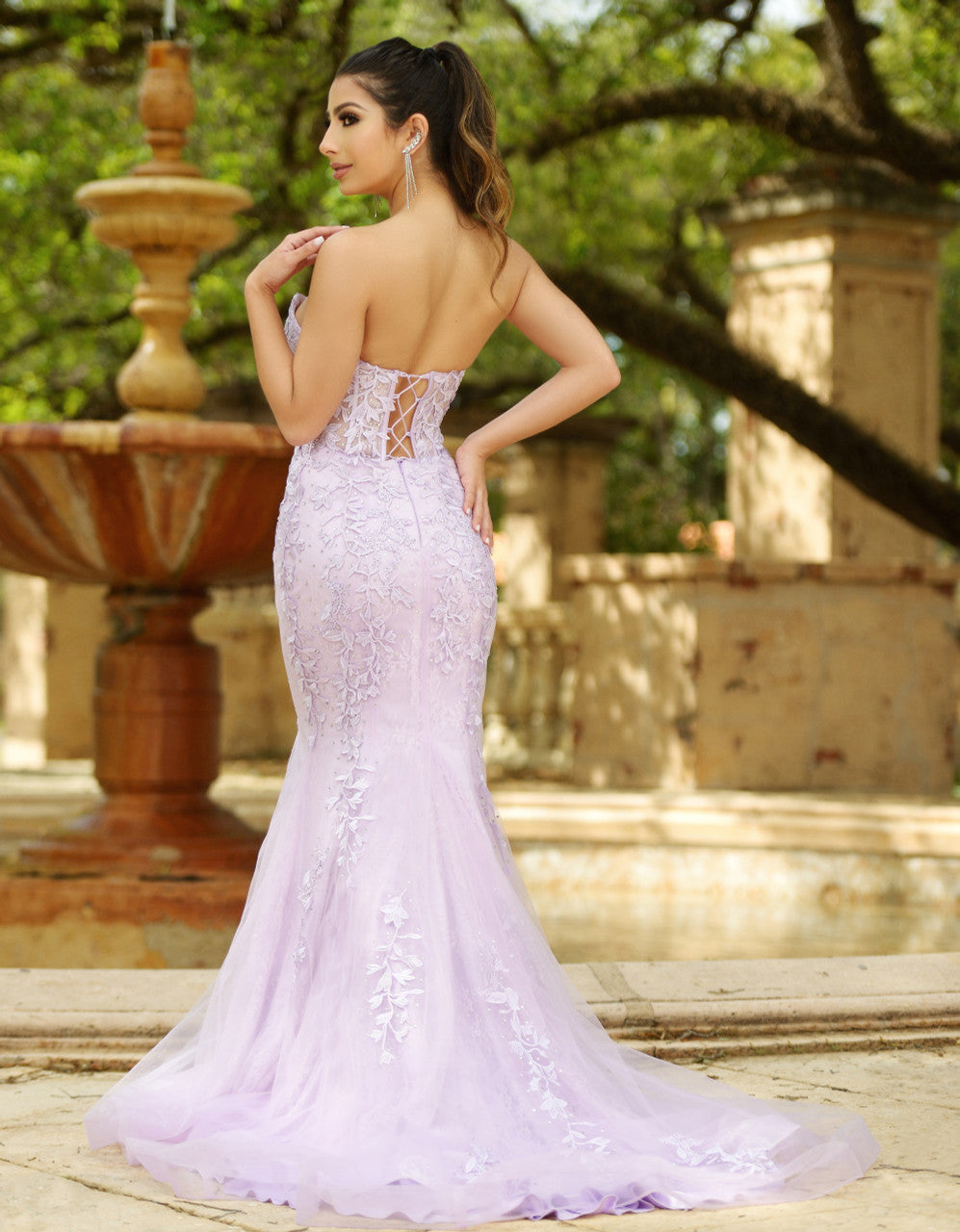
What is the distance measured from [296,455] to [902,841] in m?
3.87

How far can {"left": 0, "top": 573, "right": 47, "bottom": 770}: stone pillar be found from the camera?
465 inches

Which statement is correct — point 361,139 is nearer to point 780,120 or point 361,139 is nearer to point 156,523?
point 156,523

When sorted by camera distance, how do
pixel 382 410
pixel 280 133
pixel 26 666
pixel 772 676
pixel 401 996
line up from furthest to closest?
1. pixel 26 666
2. pixel 280 133
3. pixel 772 676
4. pixel 382 410
5. pixel 401 996

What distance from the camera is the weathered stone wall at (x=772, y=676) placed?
848 cm

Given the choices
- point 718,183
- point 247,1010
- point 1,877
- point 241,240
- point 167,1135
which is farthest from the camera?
point 718,183

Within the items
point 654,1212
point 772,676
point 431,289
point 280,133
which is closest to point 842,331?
point 772,676

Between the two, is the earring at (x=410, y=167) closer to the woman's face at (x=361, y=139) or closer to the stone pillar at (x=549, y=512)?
the woman's face at (x=361, y=139)

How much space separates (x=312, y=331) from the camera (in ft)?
9.82

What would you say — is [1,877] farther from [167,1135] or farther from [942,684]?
[942,684]

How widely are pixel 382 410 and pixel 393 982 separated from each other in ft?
3.54

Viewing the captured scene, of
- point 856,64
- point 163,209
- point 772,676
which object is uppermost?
point 856,64

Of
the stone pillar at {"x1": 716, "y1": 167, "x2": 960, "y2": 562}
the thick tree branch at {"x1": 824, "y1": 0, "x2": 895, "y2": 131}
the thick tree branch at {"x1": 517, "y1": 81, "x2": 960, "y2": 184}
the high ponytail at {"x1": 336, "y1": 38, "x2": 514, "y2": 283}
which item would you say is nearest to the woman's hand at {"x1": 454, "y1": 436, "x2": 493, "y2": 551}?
the high ponytail at {"x1": 336, "y1": 38, "x2": 514, "y2": 283}

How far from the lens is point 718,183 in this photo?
14.9 metres

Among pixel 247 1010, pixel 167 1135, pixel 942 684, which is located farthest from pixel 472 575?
pixel 942 684
